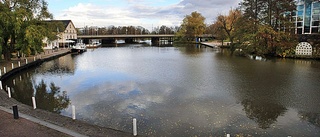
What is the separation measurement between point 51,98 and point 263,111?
1195cm

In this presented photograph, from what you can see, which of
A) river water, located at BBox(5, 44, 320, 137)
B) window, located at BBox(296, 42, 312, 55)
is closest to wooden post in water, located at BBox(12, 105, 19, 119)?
river water, located at BBox(5, 44, 320, 137)

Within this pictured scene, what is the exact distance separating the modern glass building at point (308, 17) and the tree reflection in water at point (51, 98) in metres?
38.4

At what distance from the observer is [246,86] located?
16.7 metres

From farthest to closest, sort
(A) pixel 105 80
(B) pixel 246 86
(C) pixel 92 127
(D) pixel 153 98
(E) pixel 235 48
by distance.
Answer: (E) pixel 235 48, (A) pixel 105 80, (B) pixel 246 86, (D) pixel 153 98, (C) pixel 92 127

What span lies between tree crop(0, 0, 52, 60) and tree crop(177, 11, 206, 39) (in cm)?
5877

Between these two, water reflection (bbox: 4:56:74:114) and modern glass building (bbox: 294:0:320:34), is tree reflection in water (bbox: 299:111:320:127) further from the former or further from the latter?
modern glass building (bbox: 294:0:320:34)

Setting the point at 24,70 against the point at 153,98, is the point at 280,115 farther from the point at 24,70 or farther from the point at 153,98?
the point at 24,70

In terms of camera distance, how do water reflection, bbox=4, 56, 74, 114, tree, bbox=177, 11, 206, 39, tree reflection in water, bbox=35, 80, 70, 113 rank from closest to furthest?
1. tree reflection in water, bbox=35, 80, 70, 113
2. water reflection, bbox=4, 56, 74, 114
3. tree, bbox=177, 11, 206, 39

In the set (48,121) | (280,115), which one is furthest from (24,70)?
(280,115)

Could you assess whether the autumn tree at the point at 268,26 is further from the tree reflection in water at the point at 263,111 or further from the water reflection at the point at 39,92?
the water reflection at the point at 39,92

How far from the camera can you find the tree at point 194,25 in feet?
272

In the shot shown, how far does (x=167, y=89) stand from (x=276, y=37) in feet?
86.7

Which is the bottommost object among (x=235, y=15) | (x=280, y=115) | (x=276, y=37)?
(x=280, y=115)

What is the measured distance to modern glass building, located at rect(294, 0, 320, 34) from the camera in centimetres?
4009
